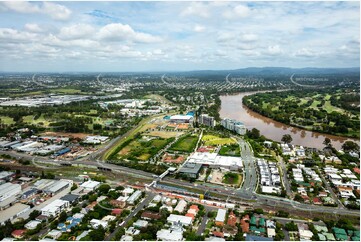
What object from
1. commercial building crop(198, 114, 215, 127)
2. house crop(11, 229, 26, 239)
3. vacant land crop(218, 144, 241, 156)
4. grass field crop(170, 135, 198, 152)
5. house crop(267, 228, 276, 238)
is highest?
commercial building crop(198, 114, 215, 127)

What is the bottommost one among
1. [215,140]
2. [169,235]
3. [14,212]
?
[14,212]

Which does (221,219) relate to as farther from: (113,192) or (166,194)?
(113,192)

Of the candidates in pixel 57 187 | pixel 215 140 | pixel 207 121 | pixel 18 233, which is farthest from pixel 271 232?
pixel 207 121

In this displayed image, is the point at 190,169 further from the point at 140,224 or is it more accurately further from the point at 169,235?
the point at 169,235

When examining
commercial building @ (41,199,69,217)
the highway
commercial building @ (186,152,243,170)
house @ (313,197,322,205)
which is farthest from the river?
commercial building @ (41,199,69,217)

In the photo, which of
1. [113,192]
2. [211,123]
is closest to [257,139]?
[211,123]

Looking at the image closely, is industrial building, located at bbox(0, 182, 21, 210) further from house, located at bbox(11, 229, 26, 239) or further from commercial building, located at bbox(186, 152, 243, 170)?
commercial building, located at bbox(186, 152, 243, 170)

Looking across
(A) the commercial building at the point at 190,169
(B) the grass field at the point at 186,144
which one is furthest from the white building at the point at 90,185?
(B) the grass field at the point at 186,144
